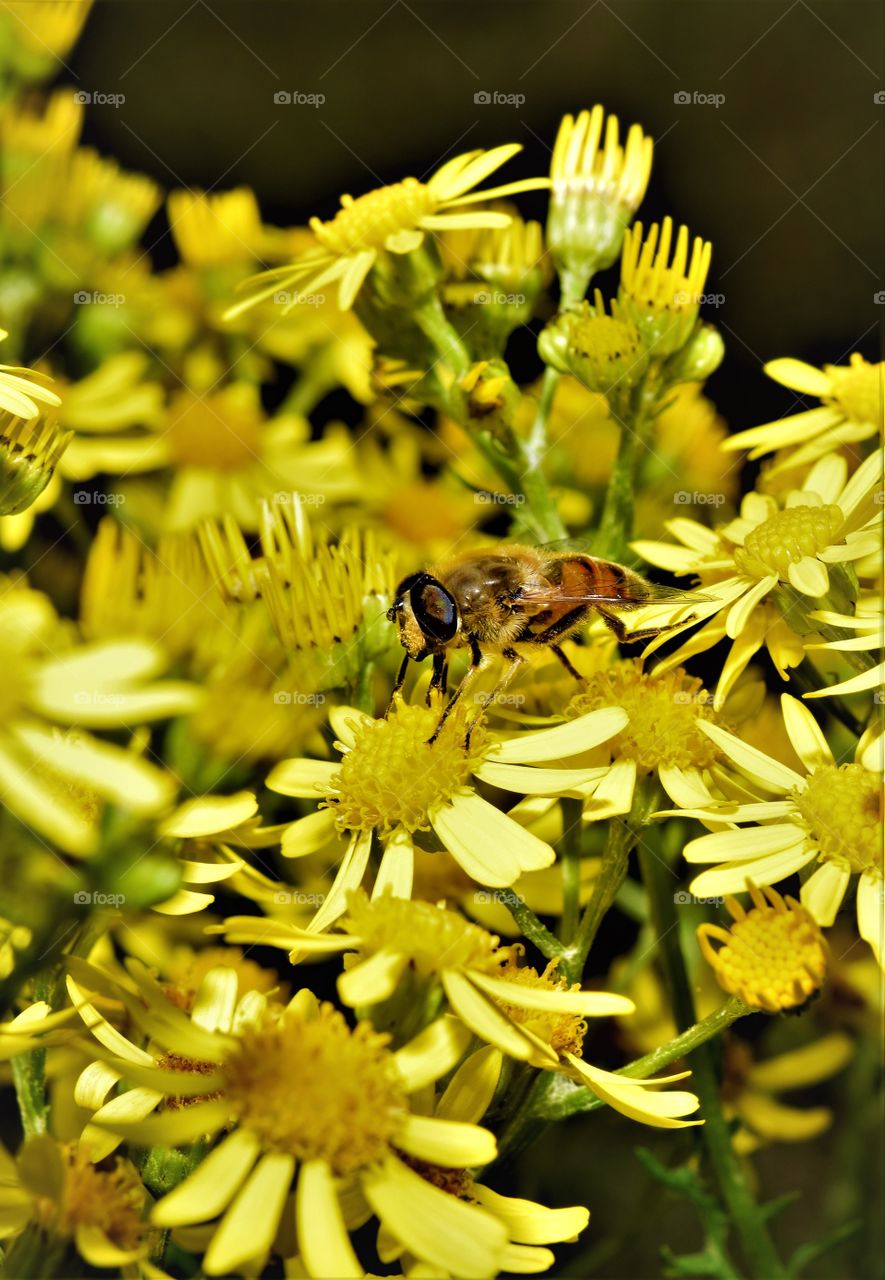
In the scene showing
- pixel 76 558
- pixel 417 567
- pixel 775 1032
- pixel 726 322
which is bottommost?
pixel 775 1032

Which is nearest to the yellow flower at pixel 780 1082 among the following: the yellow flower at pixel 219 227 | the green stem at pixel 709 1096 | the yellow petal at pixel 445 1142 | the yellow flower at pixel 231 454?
the green stem at pixel 709 1096

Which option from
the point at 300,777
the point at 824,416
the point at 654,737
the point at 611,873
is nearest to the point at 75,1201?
the point at 300,777

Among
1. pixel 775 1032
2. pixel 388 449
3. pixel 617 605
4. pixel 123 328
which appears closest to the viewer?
pixel 617 605

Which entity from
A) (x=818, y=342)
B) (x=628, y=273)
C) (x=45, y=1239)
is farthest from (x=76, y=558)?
(x=818, y=342)

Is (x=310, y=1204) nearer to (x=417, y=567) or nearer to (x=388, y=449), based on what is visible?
(x=417, y=567)

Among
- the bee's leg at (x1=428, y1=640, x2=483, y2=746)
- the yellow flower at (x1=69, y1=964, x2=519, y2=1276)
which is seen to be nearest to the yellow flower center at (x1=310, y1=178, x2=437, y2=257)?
the bee's leg at (x1=428, y1=640, x2=483, y2=746)

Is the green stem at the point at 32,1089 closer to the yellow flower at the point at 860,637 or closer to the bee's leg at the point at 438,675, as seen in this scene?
the bee's leg at the point at 438,675

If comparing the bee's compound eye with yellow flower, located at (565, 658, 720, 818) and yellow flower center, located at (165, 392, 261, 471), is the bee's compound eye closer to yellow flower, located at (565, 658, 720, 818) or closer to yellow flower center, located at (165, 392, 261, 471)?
yellow flower, located at (565, 658, 720, 818)
